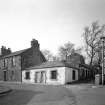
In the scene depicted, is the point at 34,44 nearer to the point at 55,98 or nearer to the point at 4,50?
the point at 4,50

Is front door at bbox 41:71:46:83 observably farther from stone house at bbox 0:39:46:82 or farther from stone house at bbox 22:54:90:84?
stone house at bbox 0:39:46:82

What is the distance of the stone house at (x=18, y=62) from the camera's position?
102 feet

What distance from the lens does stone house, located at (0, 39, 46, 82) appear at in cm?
3103

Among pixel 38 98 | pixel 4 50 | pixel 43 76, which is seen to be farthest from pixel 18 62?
pixel 38 98

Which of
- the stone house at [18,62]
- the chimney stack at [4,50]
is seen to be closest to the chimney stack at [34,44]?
the stone house at [18,62]

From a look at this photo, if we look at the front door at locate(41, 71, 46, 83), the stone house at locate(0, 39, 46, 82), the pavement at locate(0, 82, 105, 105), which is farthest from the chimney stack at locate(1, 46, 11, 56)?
the pavement at locate(0, 82, 105, 105)

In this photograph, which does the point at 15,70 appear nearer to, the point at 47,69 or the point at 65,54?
the point at 47,69

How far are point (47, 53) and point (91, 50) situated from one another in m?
34.6

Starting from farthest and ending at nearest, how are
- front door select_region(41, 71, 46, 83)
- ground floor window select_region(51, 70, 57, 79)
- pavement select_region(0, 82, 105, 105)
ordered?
front door select_region(41, 71, 46, 83) → ground floor window select_region(51, 70, 57, 79) → pavement select_region(0, 82, 105, 105)

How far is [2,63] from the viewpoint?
3616 cm

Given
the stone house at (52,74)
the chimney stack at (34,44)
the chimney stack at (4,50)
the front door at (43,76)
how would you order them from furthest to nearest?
the chimney stack at (4,50), the chimney stack at (34,44), the front door at (43,76), the stone house at (52,74)

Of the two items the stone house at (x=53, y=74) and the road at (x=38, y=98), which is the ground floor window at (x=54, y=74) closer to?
the stone house at (x=53, y=74)

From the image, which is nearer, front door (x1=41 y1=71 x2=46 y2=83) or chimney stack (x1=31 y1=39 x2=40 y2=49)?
front door (x1=41 y1=71 x2=46 y2=83)

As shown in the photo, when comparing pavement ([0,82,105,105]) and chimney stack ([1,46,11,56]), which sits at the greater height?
chimney stack ([1,46,11,56])
